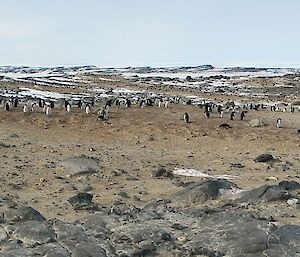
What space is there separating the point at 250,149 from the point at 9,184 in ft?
44.3

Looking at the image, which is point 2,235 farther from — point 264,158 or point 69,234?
point 264,158

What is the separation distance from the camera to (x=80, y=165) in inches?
758

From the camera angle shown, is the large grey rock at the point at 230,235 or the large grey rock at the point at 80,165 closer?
the large grey rock at the point at 230,235

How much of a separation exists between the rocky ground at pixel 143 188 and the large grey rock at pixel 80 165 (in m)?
0.05

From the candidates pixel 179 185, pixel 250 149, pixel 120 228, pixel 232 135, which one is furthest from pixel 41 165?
pixel 232 135

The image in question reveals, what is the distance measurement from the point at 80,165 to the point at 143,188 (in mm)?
3307

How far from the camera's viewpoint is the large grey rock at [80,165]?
61.5ft

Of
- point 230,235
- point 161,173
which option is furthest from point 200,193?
point 230,235

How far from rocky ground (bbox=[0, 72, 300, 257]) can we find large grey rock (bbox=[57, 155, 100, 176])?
0.16 ft

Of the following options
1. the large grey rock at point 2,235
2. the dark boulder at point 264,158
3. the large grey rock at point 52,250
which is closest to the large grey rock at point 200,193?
the large grey rock at point 52,250

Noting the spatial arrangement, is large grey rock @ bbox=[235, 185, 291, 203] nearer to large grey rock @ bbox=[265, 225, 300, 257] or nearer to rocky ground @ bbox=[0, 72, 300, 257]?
rocky ground @ bbox=[0, 72, 300, 257]

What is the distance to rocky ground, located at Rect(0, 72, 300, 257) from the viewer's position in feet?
35.3

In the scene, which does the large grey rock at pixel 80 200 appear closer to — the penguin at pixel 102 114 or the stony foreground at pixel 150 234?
the stony foreground at pixel 150 234

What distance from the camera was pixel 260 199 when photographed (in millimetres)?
14555
